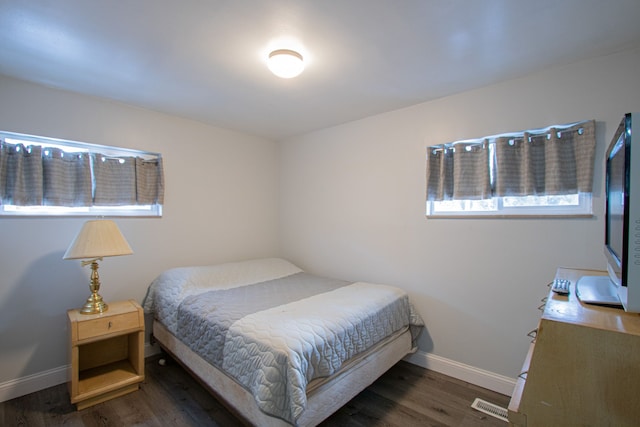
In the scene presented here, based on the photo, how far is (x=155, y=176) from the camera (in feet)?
9.42

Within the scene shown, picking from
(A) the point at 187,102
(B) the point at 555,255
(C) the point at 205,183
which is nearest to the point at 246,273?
(C) the point at 205,183

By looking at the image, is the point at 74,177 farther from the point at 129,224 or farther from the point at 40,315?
the point at 40,315

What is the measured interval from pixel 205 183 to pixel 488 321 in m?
2.96

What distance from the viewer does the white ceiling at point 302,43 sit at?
1446 mm

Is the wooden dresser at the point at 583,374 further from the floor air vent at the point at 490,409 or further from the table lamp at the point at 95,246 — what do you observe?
the table lamp at the point at 95,246

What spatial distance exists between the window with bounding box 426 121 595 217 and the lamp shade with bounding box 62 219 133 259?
8.17 ft

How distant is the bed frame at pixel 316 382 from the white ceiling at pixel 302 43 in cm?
195

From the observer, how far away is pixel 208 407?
81.2 inches

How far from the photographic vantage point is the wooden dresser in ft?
2.42

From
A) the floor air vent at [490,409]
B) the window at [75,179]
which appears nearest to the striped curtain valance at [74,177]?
the window at [75,179]

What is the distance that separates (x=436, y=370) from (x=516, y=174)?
174 cm

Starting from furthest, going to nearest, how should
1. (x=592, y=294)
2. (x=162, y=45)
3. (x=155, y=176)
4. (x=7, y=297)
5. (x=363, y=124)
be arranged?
1. (x=363, y=124)
2. (x=155, y=176)
3. (x=7, y=297)
4. (x=162, y=45)
5. (x=592, y=294)

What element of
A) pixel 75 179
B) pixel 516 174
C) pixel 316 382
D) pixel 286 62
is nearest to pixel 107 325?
pixel 75 179

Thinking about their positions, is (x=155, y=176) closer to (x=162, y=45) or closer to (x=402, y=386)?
(x=162, y=45)
